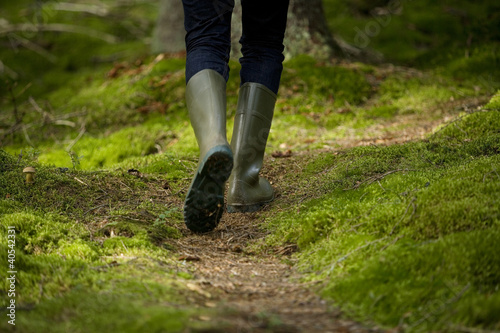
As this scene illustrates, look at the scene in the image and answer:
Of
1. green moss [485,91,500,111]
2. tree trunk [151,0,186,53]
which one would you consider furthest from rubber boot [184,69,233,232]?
tree trunk [151,0,186,53]

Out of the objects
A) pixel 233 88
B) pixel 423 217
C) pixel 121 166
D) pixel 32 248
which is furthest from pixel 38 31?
pixel 423 217

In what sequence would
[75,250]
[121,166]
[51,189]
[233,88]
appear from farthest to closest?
[233,88]
[121,166]
[51,189]
[75,250]

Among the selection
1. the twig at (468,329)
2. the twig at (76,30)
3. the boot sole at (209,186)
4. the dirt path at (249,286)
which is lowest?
the twig at (468,329)

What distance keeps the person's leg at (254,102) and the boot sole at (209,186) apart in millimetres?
493

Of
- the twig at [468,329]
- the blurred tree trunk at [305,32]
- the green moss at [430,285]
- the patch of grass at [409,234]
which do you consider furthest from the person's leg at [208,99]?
the blurred tree trunk at [305,32]

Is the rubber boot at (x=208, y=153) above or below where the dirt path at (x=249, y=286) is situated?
above

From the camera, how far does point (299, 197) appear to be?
9.36 ft

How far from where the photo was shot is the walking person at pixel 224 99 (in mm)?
2275

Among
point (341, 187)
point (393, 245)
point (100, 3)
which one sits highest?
point (100, 3)

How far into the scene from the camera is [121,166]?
11.8ft

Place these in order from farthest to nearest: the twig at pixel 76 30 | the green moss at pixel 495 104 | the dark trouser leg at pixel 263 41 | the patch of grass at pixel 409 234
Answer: the twig at pixel 76 30, the green moss at pixel 495 104, the dark trouser leg at pixel 263 41, the patch of grass at pixel 409 234

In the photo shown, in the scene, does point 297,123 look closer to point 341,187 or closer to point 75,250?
point 341,187

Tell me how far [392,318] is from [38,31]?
8822 millimetres

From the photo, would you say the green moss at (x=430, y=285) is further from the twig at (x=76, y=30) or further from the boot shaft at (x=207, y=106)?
the twig at (x=76, y=30)
